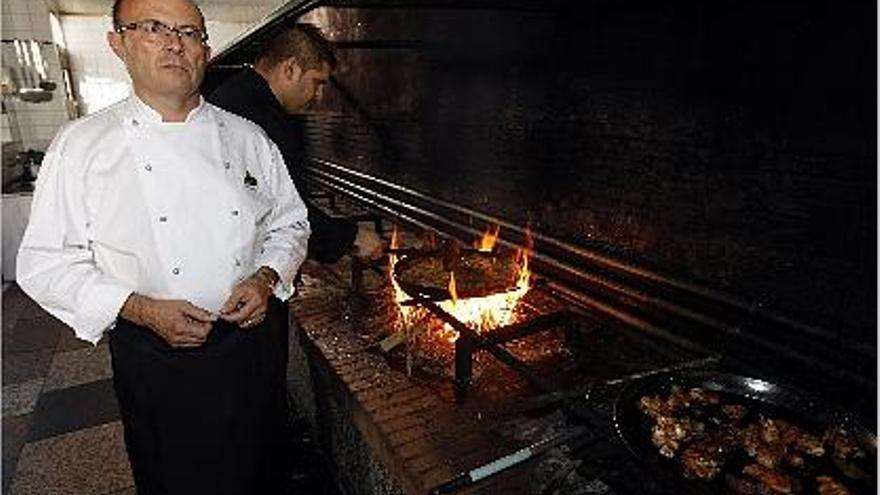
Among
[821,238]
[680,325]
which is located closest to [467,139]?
[680,325]

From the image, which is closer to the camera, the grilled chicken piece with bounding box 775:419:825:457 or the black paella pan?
the black paella pan

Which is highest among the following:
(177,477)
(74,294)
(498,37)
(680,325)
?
(498,37)

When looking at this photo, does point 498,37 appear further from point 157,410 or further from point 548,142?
point 157,410

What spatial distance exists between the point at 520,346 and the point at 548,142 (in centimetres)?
123

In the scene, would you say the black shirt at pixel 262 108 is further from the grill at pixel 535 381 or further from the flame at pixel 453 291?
the flame at pixel 453 291

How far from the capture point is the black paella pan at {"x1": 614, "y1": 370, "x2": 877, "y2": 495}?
164 cm

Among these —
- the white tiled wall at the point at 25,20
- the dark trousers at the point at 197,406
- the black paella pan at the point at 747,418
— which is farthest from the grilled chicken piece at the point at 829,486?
the white tiled wall at the point at 25,20

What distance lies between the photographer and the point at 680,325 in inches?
108

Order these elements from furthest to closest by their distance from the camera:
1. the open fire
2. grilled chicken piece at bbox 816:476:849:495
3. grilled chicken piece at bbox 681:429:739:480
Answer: the open fire, grilled chicken piece at bbox 681:429:739:480, grilled chicken piece at bbox 816:476:849:495

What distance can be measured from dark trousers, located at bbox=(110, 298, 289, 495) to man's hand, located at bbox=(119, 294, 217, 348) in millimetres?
178

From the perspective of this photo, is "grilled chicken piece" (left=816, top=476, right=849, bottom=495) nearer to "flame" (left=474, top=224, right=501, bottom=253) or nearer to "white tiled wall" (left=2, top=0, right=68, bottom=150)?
"flame" (left=474, top=224, right=501, bottom=253)

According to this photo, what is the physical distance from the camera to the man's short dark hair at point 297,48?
11.6 ft

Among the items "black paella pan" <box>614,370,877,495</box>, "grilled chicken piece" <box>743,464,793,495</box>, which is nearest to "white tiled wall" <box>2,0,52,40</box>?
"black paella pan" <box>614,370,877,495</box>

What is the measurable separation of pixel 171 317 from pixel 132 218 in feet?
1.44
